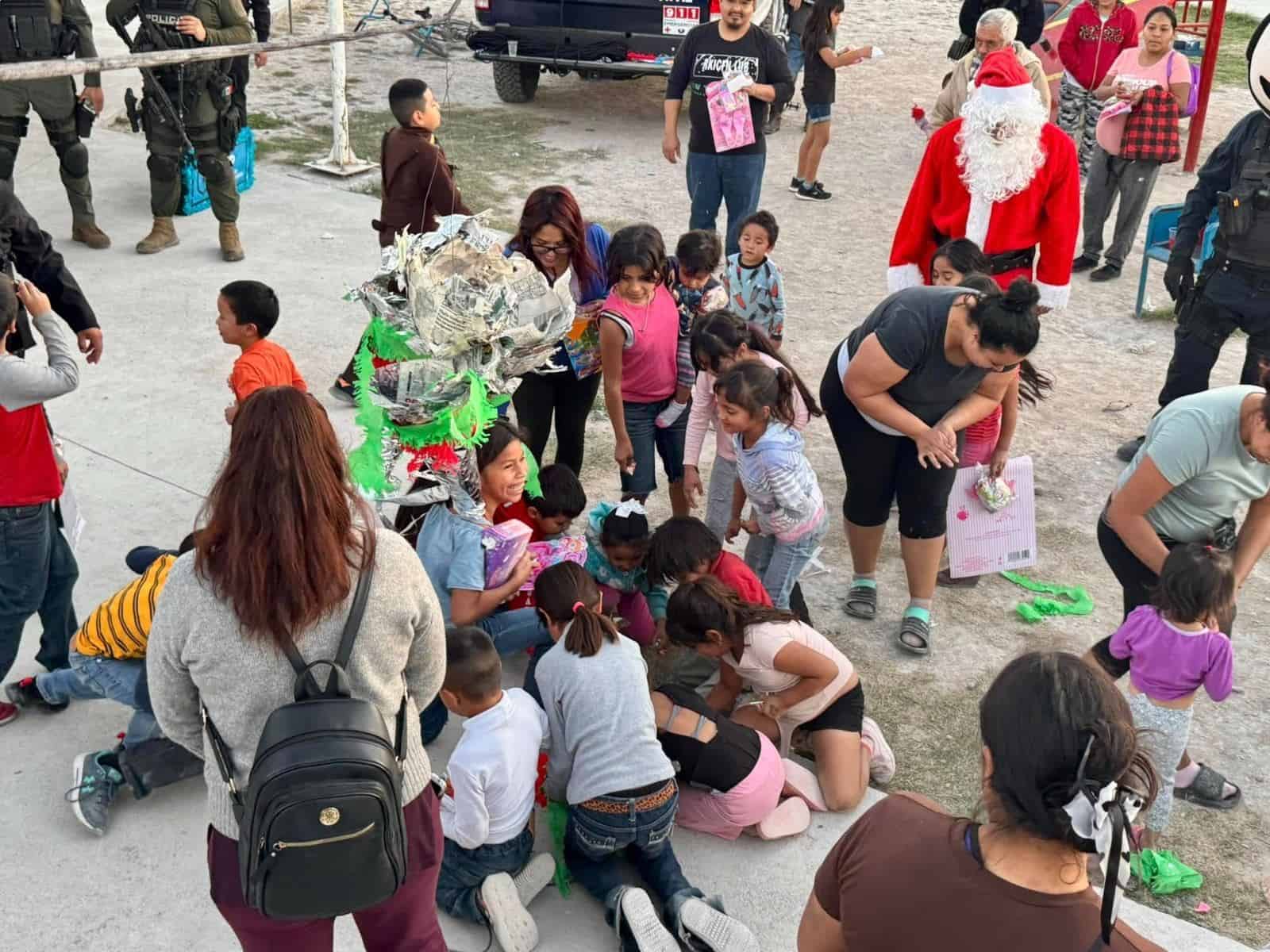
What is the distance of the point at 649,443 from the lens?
15.9 ft

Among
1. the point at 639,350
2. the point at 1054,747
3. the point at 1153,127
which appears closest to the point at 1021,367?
the point at 639,350

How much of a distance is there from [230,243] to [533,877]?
5.22m

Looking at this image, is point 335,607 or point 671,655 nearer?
point 335,607

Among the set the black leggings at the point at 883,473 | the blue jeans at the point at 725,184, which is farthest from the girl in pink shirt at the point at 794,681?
the blue jeans at the point at 725,184

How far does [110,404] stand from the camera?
5730mm

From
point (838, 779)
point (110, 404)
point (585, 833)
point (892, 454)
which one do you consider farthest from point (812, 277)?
point (585, 833)

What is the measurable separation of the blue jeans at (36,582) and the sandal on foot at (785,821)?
2.18m

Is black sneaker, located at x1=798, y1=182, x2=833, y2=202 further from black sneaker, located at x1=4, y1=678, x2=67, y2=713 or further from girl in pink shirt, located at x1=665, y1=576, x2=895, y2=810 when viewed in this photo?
black sneaker, located at x1=4, y1=678, x2=67, y2=713

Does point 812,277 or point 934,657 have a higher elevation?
point 812,277

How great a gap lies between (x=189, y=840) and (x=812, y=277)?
565 cm

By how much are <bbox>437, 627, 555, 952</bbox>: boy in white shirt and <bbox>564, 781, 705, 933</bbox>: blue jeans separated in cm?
10

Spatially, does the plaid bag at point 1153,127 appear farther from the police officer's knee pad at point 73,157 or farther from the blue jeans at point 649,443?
the police officer's knee pad at point 73,157

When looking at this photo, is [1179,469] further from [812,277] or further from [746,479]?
[812,277]

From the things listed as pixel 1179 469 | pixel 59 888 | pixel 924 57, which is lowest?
pixel 59 888
